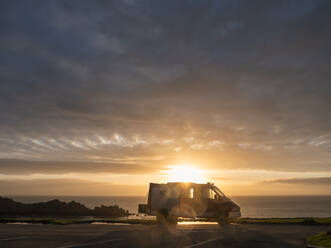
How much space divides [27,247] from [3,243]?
5.37 ft

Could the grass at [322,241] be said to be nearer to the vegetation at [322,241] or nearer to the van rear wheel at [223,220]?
the vegetation at [322,241]

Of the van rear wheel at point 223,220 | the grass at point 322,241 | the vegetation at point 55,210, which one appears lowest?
the grass at point 322,241

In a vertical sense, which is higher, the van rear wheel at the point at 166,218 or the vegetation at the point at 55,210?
the vegetation at the point at 55,210

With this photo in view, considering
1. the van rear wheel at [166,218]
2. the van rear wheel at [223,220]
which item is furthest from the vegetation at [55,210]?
the van rear wheel at [223,220]

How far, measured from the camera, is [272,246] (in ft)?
43.9

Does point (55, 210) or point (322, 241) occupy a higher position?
point (55, 210)

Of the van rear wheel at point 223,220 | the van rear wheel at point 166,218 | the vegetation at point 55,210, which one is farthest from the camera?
the vegetation at point 55,210

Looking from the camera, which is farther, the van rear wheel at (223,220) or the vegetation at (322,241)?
the van rear wheel at (223,220)

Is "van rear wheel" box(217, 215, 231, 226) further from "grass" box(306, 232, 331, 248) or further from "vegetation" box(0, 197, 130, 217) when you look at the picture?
"vegetation" box(0, 197, 130, 217)

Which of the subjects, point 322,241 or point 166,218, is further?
point 166,218

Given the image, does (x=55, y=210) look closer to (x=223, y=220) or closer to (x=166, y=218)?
(x=166, y=218)

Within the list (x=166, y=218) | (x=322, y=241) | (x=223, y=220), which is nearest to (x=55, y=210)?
(x=166, y=218)

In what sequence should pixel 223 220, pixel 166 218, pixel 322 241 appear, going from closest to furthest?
pixel 322 241, pixel 223 220, pixel 166 218

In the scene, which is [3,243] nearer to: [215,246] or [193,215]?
[215,246]
